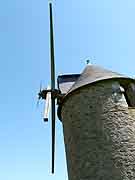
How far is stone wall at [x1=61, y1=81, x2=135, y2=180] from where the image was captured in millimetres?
8688

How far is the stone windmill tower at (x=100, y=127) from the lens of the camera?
872cm

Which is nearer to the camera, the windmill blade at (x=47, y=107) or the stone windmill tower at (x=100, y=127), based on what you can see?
the stone windmill tower at (x=100, y=127)

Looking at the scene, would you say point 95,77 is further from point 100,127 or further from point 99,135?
point 99,135

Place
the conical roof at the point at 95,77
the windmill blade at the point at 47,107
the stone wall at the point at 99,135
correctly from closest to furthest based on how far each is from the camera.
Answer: the stone wall at the point at 99,135 < the conical roof at the point at 95,77 < the windmill blade at the point at 47,107

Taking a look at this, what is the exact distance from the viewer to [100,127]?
9258mm

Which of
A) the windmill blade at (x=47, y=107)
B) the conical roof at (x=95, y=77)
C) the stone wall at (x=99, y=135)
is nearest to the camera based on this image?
the stone wall at (x=99, y=135)

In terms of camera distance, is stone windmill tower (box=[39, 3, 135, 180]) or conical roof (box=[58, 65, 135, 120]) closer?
stone windmill tower (box=[39, 3, 135, 180])

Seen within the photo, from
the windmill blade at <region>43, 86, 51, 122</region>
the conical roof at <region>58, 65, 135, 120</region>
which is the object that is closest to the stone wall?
the conical roof at <region>58, 65, 135, 120</region>

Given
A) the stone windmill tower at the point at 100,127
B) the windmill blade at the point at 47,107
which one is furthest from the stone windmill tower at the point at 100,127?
the windmill blade at the point at 47,107

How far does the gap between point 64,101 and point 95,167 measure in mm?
2737

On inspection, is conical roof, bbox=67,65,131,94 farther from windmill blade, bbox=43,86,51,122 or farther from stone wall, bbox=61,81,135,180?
windmill blade, bbox=43,86,51,122

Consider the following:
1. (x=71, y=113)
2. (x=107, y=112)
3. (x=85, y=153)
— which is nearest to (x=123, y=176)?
(x=85, y=153)

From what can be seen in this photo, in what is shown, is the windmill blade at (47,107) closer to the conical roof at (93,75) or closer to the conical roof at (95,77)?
the conical roof at (95,77)

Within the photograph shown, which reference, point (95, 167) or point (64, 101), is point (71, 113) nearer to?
point (64, 101)
